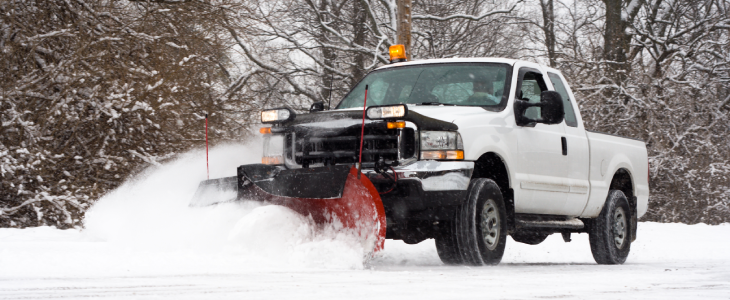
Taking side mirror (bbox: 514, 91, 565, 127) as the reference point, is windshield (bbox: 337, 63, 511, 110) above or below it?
above

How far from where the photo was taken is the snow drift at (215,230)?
5.86 metres

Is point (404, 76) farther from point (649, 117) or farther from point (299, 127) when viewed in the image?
point (649, 117)

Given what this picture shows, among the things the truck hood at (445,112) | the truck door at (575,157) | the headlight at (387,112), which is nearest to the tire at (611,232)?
the truck door at (575,157)

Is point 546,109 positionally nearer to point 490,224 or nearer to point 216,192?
point 490,224

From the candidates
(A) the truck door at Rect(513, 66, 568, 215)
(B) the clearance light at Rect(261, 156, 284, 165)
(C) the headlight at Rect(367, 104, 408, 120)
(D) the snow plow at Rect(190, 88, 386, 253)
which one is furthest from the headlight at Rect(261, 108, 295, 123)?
(A) the truck door at Rect(513, 66, 568, 215)

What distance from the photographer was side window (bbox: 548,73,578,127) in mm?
7906

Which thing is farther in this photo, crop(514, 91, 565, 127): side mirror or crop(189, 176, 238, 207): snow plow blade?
crop(514, 91, 565, 127): side mirror

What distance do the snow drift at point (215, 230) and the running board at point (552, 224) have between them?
1670 millimetres

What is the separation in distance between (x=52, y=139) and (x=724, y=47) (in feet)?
48.2

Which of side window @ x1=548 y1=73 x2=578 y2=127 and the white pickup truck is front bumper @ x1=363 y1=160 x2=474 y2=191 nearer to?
the white pickup truck

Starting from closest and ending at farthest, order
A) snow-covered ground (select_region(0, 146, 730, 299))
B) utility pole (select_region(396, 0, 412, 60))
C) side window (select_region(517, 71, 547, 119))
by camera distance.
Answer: snow-covered ground (select_region(0, 146, 730, 299))
side window (select_region(517, 71, 547, 119))
utility pole (select_region(396, 0, 412, 60))

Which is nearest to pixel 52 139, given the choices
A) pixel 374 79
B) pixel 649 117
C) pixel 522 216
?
pixel 374 79

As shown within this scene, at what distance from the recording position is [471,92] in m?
7.14

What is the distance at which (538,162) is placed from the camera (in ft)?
23.5
